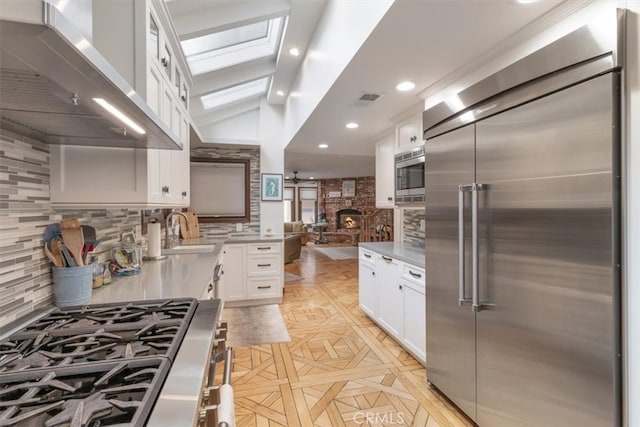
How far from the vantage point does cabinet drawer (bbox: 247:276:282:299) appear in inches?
155

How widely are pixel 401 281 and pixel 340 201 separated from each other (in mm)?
8550

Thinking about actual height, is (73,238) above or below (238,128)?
below

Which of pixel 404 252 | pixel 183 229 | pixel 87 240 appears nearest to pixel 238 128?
pixel 183 229

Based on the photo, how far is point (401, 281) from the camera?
263cm

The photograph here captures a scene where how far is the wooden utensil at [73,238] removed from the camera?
129 centimetres

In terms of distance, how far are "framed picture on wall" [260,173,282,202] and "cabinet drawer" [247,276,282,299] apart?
116 centimetres

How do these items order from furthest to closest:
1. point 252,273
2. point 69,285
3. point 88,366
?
point 252,273 → point 69,285 → point 88,366

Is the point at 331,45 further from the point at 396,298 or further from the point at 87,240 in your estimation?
the point at 396,298

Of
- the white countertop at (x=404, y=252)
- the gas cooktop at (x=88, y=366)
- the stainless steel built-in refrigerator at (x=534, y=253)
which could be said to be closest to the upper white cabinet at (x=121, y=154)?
the gas cooktop at (x=88, y=366)

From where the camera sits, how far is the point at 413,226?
359 cm

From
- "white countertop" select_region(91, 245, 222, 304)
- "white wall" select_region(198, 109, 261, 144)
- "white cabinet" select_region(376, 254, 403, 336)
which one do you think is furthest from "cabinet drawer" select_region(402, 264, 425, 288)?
"white wall" select_region(198, 109, 261, 144)

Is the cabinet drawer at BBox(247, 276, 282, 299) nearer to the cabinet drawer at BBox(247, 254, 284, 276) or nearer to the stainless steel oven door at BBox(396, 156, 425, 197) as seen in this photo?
the cabinet drawer at BBox(247, 254, 284, 276)

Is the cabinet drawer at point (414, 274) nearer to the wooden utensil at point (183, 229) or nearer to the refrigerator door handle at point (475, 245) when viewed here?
the refrigerator door handle at point (475, 245)

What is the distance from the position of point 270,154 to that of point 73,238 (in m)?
3.34
